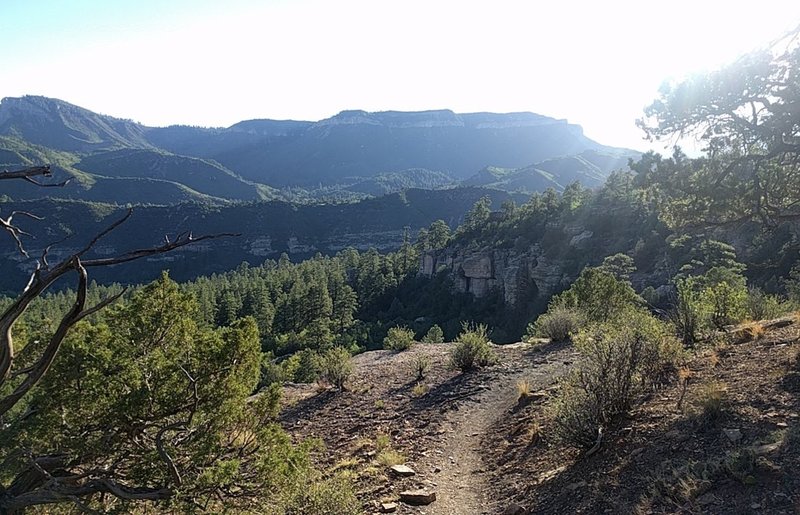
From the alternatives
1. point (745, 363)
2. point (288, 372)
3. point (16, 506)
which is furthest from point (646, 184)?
point (16, 506)

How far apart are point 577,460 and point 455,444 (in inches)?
102

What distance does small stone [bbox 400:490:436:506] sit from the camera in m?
5.94

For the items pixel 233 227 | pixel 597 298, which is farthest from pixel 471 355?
pixel 233 227

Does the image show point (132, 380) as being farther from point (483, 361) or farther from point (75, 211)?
point (75, 211)

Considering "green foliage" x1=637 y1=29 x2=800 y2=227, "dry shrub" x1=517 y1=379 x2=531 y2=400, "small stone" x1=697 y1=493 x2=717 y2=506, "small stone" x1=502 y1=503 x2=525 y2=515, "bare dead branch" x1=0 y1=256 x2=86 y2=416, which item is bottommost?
"dry shrub" x1=517 y1=379 x2=531 y2=400

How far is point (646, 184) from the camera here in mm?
8617

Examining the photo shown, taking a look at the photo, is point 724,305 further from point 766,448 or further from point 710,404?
point 766,448

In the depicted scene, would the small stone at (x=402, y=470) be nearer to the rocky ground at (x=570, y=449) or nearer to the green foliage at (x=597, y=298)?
the rocky ground at (x=570, y=449)

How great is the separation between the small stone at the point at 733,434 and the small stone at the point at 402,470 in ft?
12.4

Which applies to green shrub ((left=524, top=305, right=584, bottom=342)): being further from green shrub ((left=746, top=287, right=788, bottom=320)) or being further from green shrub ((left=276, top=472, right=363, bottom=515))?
green shrub ((left=276, top=472, right=363, bottom=515))

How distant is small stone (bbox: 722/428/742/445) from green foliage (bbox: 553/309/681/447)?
1298mm

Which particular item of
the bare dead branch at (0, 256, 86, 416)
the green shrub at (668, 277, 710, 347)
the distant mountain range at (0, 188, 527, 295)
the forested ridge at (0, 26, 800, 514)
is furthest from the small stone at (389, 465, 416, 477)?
the distant mountain range at (0, 188, 527, 295)

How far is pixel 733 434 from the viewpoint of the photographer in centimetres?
→ 471

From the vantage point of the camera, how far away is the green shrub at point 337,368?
11508mm
